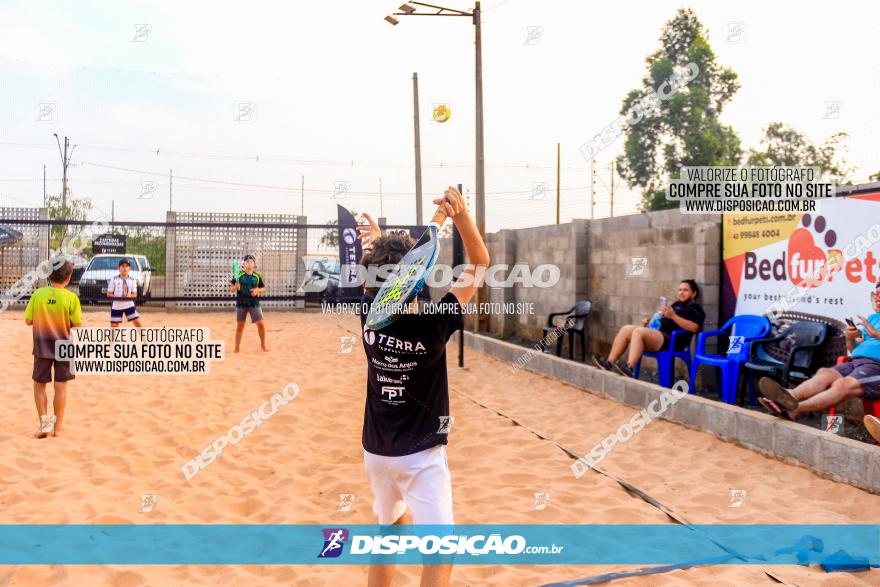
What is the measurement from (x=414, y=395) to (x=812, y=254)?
5148 mm

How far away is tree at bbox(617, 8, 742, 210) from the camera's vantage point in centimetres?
3055

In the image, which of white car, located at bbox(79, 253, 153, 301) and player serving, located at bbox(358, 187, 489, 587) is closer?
player serving, located at bbox(358, 187, 489, 587)

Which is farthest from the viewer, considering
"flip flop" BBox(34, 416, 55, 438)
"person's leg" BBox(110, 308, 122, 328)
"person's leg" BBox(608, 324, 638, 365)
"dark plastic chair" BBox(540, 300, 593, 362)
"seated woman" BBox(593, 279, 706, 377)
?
"person's leg" BBox(110, 308, 122, 328)

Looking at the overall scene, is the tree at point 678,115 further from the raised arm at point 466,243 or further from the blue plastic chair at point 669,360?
the raised arm at point 466,243

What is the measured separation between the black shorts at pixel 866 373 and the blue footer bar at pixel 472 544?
1.39m

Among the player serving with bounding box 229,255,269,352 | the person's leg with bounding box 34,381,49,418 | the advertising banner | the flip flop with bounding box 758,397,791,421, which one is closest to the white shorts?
the flip flop with bounding box 758,397,791,421

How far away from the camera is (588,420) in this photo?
6305 mm

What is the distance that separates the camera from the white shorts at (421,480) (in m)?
2.25

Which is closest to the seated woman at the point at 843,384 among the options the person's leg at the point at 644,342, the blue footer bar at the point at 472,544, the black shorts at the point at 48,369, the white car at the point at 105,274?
the blue footer bar at the point at 472,544

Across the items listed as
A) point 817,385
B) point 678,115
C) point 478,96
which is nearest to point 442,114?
point 478,96

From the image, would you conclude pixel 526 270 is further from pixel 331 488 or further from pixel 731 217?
pixel 331 488

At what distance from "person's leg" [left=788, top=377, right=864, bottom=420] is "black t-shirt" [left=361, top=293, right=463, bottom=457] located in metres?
3.74

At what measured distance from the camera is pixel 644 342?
23.6 ft

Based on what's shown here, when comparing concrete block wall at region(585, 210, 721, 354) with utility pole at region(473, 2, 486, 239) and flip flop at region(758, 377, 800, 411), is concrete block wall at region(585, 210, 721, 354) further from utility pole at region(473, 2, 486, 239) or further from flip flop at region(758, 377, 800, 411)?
utility pole at region(473, 2, 486, 239)
